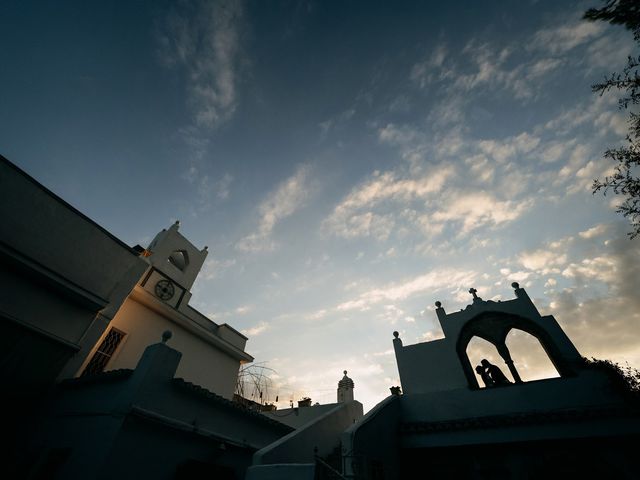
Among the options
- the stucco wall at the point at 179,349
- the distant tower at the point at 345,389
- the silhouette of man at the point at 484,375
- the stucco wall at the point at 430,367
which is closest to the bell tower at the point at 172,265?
the stucco wall at the point at 179,349

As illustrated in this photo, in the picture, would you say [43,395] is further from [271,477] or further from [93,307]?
[271,477]

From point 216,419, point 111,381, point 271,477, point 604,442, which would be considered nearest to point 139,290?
point 111,381

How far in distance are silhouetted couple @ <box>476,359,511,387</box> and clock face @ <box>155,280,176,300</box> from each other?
14820 mm

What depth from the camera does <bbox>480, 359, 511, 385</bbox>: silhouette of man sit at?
11.6 meters

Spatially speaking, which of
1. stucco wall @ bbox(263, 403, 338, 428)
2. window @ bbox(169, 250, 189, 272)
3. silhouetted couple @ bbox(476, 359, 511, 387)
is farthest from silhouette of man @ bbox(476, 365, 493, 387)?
window @ bbox(169, 250, 189, 272)

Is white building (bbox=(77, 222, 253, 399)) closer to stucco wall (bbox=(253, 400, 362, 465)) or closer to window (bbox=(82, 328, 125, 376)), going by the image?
window (bbox=(82, 328, 125, 376))

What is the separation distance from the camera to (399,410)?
12.1 meters

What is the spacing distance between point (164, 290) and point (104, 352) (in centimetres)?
347

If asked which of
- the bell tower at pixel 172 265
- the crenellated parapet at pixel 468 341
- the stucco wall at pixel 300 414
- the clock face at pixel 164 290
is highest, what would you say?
the bell tower at pixel 172 265

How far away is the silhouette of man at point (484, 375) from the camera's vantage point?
11.9 meters

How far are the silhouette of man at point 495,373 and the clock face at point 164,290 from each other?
14994 millimetres

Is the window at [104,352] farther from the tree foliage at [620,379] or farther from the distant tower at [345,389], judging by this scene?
the tree foliage at [620,379]

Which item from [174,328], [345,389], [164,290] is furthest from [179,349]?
[345,389]

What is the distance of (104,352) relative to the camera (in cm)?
1099
